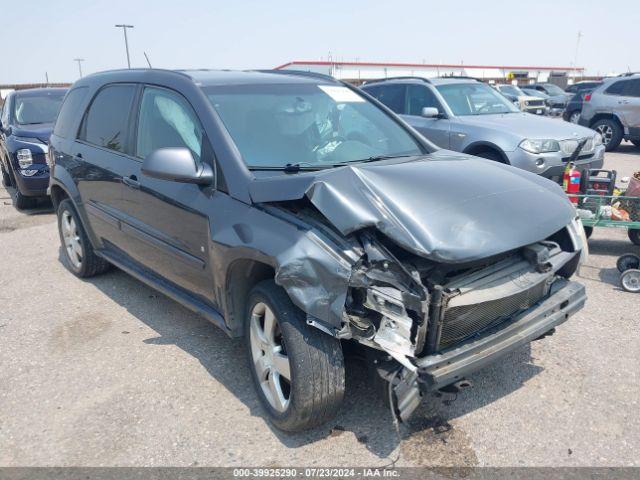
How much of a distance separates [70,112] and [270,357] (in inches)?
144

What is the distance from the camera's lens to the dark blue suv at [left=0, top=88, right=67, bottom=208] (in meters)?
8.37

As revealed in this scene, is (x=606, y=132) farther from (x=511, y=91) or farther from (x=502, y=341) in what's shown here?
(x=502, y=341)

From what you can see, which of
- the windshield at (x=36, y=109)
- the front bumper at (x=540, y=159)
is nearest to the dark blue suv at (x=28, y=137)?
the windshield at (x=36, y=109)

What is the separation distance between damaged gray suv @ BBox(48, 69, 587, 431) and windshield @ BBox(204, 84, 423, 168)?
0.01 metres

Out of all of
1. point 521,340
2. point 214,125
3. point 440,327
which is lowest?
point 521,340

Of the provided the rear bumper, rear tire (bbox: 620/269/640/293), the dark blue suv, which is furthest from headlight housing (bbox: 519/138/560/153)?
the dark blue suv

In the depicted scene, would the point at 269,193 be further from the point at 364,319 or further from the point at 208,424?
the point at 208,424

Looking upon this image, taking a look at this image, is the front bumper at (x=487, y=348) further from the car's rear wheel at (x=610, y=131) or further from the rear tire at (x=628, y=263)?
the car's rear wheel at (x=610, y=131)

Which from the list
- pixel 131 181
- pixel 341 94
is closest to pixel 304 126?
pixel 341 94

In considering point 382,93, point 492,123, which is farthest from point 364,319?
point 382,93

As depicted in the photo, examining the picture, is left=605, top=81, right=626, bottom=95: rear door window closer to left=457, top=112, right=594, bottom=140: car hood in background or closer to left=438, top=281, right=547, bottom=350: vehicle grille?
left=457, top=112, right=594, bottom=140: car hood in background

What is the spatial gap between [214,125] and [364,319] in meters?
1.58

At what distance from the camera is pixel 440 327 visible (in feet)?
8.49

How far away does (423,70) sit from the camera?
5409cm
